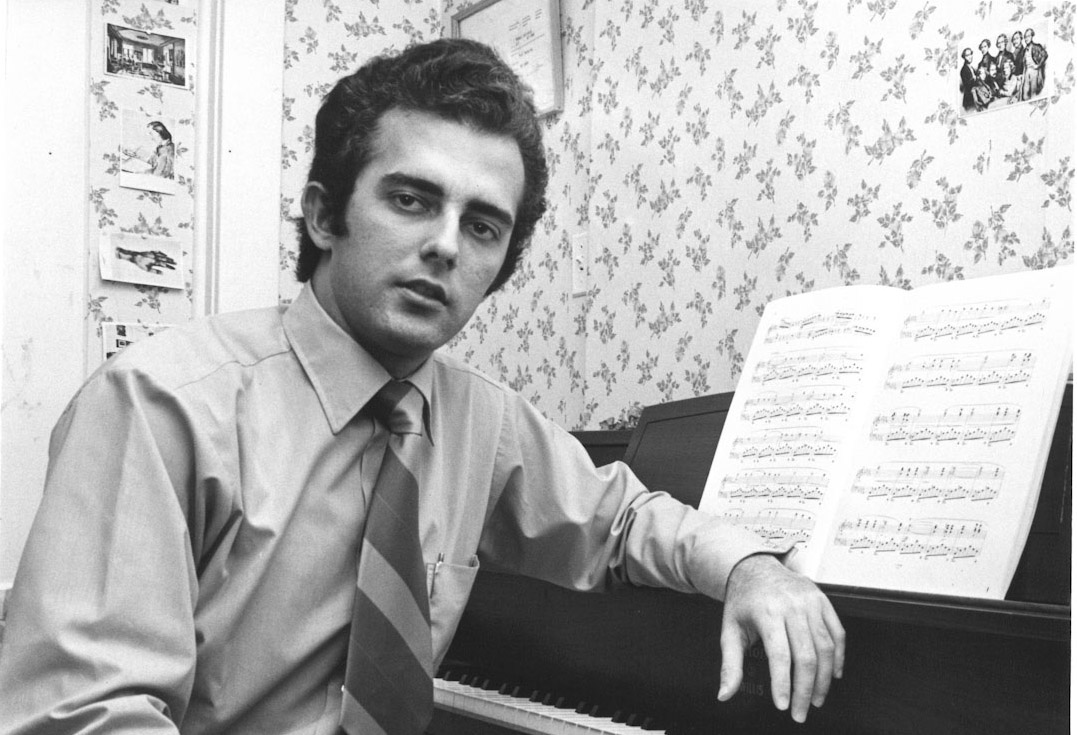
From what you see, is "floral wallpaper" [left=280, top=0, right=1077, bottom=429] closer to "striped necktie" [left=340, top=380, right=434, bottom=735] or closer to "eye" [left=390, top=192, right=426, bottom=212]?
"eye" [left=390, top=192, right=426, bottom=212]

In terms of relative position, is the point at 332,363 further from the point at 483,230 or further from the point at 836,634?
the point at 836,634

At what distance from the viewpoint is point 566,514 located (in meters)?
1.53

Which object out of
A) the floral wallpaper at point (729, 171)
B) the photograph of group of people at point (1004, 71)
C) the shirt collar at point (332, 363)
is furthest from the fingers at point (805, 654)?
the photograph of group of people at point (1004, 71)

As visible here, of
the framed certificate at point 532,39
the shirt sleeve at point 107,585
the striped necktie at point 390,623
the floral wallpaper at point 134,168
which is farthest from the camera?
the framed certificate at point 532,39

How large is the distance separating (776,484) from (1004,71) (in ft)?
3.23

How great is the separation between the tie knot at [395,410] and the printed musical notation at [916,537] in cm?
53

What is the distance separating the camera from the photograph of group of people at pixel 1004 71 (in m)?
1.89

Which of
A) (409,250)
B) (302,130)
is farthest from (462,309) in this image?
(302,130)

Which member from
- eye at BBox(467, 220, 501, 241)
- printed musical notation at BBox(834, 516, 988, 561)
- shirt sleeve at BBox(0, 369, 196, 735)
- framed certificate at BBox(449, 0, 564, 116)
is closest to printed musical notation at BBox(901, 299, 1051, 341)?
printed musical notation at BBox(834, 516, 988, 561)

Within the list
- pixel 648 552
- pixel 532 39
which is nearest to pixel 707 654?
pixel 648 552

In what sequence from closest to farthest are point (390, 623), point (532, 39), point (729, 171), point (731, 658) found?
1. point (731, 658)
2. point (390, 623)
3. point (729, 171)
4. point (532, 39)

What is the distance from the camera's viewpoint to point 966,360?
1.25m

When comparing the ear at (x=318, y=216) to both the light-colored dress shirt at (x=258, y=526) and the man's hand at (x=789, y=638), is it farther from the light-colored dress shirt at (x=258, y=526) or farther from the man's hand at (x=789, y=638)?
the man's hand at (x=789, y=638)

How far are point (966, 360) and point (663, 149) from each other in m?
1.49
